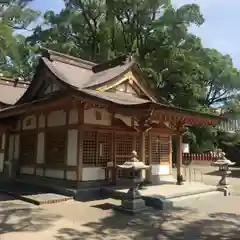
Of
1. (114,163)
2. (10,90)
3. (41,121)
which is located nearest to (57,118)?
(41,121)

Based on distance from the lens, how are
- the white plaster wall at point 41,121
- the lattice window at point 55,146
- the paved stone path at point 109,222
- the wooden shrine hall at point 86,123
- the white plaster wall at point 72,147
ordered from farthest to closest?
the white plaster wall at point 41,121 < the lattice window at point 55,146 < the white plaster wall at point 72,147 < the wooden shrine hall at point 86,123 < the paved stone path at point 109,222

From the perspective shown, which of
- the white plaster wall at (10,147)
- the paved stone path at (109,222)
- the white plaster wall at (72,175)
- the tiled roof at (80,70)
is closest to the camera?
the paved stone path at (109,222)

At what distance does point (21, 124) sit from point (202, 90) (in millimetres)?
17844

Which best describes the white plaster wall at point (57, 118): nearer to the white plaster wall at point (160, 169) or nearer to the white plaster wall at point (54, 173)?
the white plaster wall at point (54, 173)

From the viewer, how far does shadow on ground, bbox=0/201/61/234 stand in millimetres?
6686

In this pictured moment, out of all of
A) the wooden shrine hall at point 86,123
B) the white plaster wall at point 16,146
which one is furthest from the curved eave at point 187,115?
the white plaster wall at point 16,146

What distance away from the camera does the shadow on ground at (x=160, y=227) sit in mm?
6391

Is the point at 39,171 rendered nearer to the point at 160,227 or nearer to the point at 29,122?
the point at 29,122

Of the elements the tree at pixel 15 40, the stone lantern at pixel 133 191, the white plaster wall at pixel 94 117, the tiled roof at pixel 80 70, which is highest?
the tree at pixel 15 40

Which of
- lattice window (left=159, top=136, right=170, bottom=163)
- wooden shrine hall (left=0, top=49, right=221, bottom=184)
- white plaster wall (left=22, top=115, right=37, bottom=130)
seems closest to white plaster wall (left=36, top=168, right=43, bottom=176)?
wooden shrine hall (left=0, top=49, right=221, bottom=184)

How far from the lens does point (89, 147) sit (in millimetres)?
11023

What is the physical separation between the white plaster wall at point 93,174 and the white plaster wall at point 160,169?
2738 mm

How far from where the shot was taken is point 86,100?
916 centimetres

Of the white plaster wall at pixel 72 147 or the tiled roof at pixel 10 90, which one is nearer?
the white plaster wall at pixel 72 147
